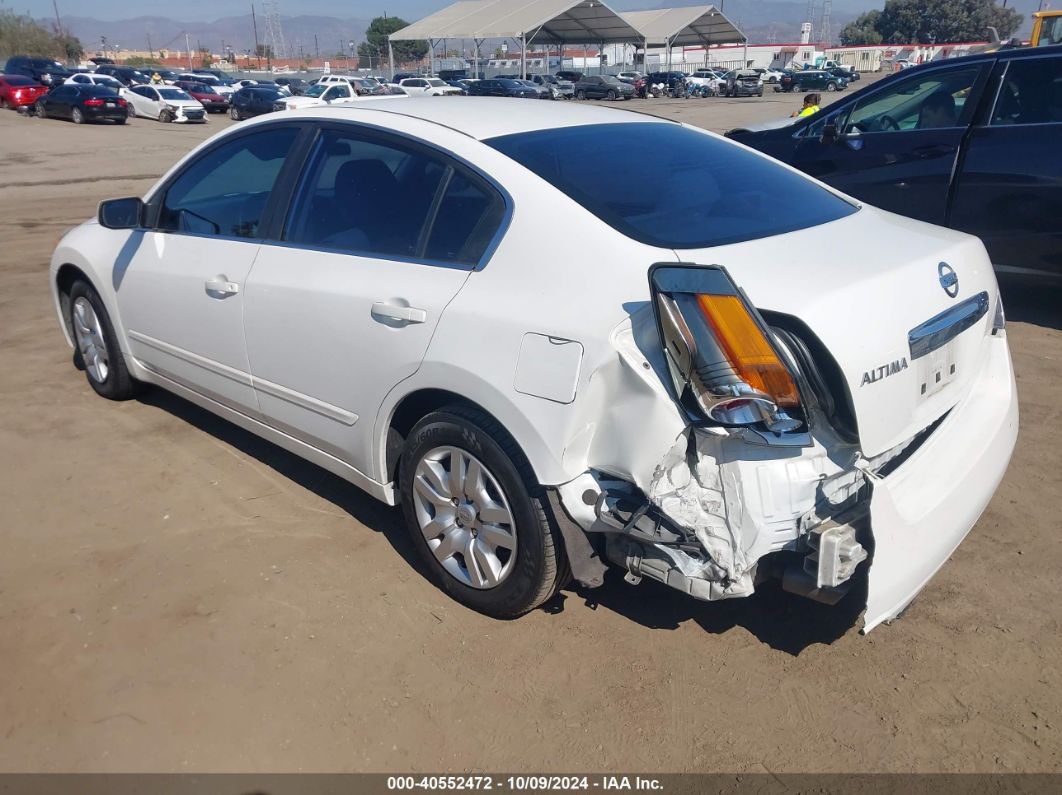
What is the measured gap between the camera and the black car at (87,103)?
29203 mm

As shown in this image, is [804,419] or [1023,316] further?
[1023,316]

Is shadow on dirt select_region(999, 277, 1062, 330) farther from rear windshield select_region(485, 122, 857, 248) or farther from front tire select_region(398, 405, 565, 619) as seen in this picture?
front tire select_region(398, 405, 565, 619)

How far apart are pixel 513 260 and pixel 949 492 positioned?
154 cm

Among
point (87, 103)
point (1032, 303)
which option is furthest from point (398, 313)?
point (87, 103)

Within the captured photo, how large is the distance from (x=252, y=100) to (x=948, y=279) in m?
36.0

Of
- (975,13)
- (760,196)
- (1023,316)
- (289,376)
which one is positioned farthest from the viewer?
(975,13)

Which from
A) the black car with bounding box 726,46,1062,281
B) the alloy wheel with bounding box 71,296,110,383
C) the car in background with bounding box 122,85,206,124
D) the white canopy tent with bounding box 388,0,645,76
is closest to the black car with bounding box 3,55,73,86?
the car in background with bounding box 122,85,206,124

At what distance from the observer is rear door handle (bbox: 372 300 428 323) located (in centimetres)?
294

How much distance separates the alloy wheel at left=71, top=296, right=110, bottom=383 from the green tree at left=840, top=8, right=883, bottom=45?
118 meters

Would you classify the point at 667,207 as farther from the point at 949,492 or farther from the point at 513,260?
the point at 949,492

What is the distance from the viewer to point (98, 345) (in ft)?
16.3

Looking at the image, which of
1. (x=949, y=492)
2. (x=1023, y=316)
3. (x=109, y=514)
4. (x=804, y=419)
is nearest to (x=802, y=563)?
(x=804, y=419)

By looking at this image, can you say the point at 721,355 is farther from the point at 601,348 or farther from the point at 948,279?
the point at 948,279

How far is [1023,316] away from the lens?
253 inches
